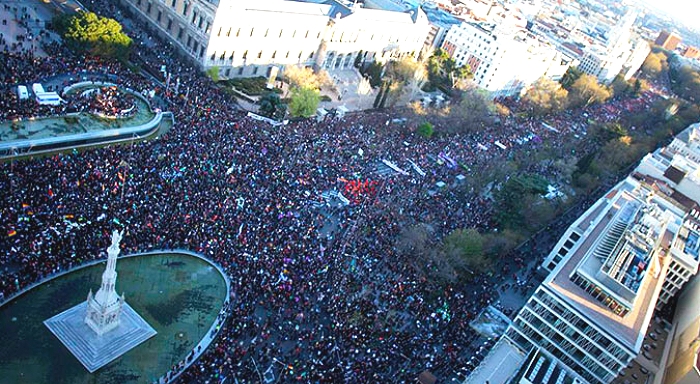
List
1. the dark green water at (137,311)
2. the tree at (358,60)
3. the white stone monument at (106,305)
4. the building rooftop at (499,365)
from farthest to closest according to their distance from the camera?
1. the tree at (358,60)
2. the building rooftop at (499,365)
3. the white stone monument at (106,305)
4. the dark green water at (137,311)

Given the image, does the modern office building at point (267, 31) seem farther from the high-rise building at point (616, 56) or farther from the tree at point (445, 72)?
the high-rise building at point (616, 56)

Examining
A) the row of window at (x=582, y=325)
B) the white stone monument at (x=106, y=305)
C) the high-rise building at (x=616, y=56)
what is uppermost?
the high-rise building at (x=616, y=56)

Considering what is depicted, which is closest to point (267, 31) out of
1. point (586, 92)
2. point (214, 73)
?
point (214, 73)

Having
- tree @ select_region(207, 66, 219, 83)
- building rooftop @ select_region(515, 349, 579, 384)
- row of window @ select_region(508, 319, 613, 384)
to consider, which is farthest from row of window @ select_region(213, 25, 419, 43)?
building rooftop @ select_region(515, 349, 579, 384)

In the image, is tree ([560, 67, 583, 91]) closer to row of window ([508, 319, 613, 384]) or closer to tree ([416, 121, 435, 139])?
tree ([416, 121, 435, 139])

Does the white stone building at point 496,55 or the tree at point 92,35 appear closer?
the tree at point 92,35

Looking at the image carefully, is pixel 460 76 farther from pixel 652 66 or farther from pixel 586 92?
pixel 652 66

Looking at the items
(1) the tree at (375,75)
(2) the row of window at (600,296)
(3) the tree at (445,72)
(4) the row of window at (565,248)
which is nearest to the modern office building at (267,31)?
(1) the tree at (375,75)

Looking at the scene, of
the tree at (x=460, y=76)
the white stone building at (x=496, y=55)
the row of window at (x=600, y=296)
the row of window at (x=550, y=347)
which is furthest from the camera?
the white stone building at (x=496, y=55)
